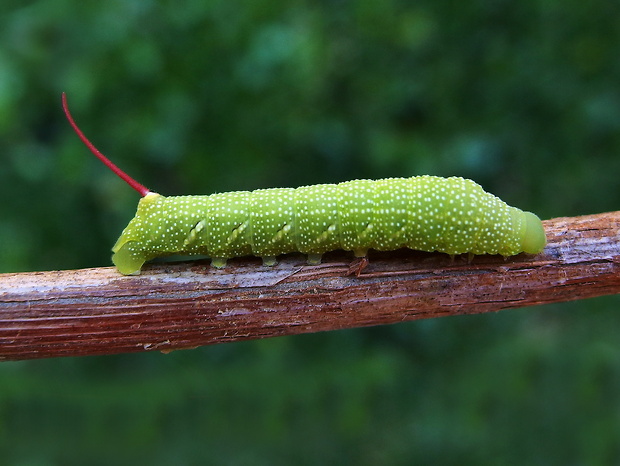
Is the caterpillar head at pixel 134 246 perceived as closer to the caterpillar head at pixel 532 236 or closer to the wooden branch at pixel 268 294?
the wooden branch at pixel 268 294

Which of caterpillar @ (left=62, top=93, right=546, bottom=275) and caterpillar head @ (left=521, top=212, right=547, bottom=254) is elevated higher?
caterpillar @ (left=62, top=93, right=546, bottom=275)

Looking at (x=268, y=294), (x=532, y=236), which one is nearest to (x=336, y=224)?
(x=268, y=294)

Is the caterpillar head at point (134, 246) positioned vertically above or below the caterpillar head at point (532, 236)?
above

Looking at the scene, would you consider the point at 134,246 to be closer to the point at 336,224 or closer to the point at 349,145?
the point at 336,224

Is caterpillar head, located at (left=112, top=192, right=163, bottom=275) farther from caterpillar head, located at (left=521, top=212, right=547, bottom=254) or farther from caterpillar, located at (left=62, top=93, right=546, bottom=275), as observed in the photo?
caterpillar head, located at (left=521, top=212, right=547, bottom=254)

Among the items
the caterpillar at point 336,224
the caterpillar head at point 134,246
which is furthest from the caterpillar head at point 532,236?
the caterpillar head at point 134,246

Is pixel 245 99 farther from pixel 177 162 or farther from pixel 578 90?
pixel 578 90

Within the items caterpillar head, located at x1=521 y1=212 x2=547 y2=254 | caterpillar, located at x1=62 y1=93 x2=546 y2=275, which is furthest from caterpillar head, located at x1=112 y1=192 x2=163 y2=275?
caterpillar head, located at x1=521 y1=212 x2=547 y2=254
